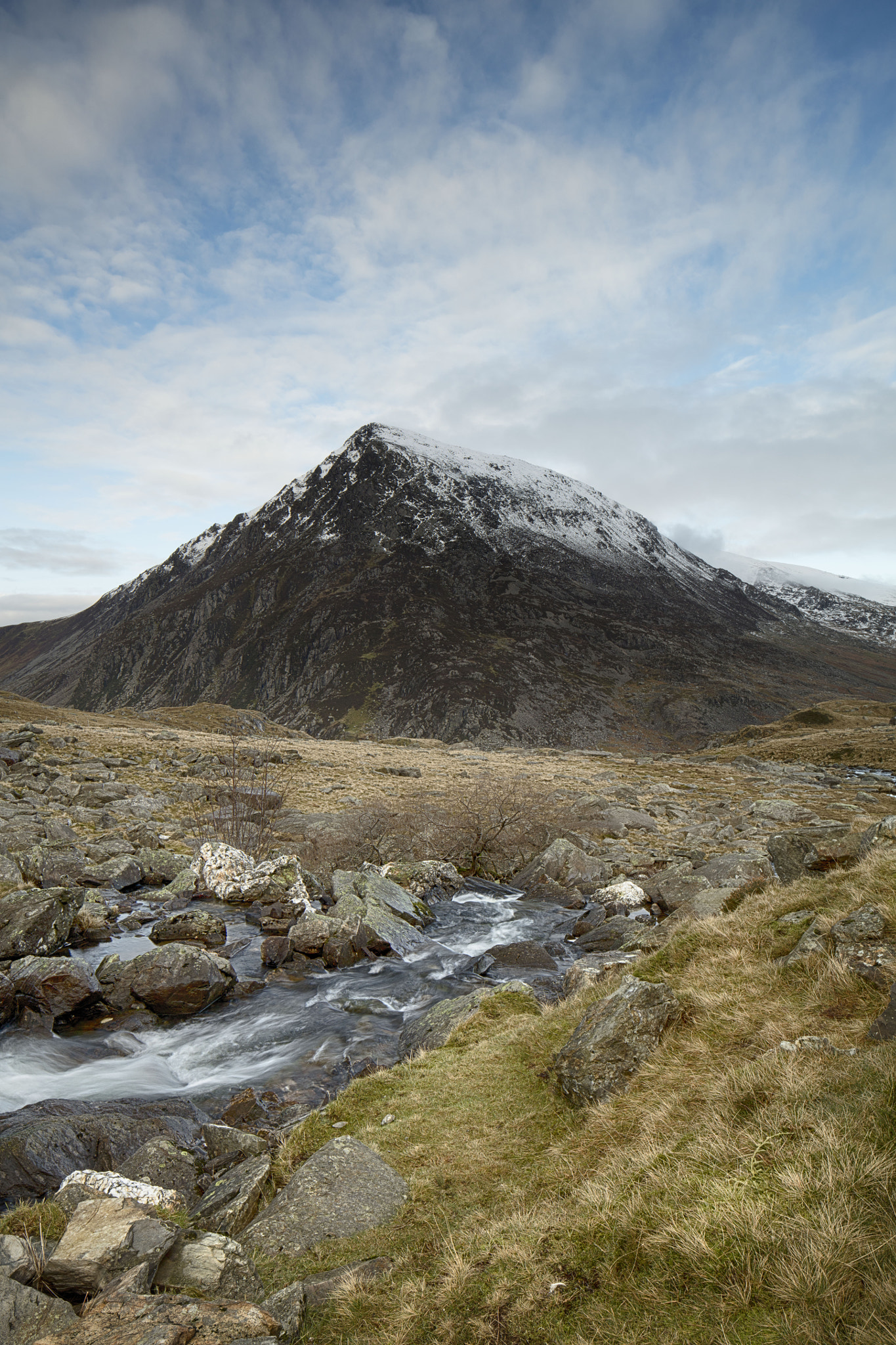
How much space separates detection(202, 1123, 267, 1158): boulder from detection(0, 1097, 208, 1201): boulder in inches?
28.1

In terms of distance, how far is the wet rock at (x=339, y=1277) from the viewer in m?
4.71

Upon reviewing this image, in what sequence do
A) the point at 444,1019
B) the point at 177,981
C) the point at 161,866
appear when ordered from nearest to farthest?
the point at 444,1019 < the point at 177,981 < the point at 161,866

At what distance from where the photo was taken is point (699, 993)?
7.81 m

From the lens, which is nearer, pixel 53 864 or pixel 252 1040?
pixel 252 1040

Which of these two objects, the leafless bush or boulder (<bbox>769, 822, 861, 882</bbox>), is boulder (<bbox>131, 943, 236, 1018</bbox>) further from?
boulder (<bbox>769, 822, 861, 882</bbox>)

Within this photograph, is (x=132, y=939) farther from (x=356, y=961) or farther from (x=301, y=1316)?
(x=301, y=1316)

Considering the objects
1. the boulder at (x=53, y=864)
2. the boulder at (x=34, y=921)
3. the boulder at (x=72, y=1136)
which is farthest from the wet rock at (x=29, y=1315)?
the boulder at (x=53, y=864)

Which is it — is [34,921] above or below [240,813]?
above

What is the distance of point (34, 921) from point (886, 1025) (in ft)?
49.9

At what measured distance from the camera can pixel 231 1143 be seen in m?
7.84

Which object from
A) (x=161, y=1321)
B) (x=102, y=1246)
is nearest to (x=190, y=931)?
(x=102, y=1246)

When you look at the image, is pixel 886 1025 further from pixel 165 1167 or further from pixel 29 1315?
pixel 165 1167

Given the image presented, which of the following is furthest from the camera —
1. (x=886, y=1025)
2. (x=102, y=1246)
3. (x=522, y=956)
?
(x=522, y=956)

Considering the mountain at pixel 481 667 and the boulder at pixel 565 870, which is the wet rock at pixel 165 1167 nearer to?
the boulder at pixel 565 870
